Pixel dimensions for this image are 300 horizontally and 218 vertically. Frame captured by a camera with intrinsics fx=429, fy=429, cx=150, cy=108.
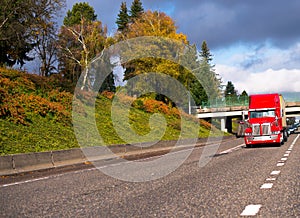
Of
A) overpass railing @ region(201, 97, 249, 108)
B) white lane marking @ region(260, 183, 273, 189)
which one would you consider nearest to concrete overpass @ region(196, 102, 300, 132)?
overpass railing @ region(201, 97, 249, 108)

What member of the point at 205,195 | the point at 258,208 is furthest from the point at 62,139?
the point at 258,208

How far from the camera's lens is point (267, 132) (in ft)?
87.9

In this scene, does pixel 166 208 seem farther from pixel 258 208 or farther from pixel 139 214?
pixel 258 208

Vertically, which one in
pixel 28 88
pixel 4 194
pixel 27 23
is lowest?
pixel 4 194

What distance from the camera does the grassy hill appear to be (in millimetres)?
19938

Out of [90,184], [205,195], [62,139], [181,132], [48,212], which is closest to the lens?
[48,212]

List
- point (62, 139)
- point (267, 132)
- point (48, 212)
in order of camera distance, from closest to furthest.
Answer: point (48, 212) → point (62, 139) → point (267, 132)

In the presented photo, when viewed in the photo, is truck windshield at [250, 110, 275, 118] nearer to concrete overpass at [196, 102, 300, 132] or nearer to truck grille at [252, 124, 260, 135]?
truck grille at [252, 124, 260, 135]

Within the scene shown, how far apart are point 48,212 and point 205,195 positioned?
2.97 meters

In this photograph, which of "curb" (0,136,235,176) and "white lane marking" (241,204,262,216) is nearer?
"white lane marking" (241,204,262,216)

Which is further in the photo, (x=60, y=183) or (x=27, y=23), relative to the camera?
(x=27, y=23)

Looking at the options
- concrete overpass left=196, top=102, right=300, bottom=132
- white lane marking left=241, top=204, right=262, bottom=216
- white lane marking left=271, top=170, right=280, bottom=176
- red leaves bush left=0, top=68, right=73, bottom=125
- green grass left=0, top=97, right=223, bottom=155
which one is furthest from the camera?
concrete overpass left=196, top=102, right=300, bottom=132

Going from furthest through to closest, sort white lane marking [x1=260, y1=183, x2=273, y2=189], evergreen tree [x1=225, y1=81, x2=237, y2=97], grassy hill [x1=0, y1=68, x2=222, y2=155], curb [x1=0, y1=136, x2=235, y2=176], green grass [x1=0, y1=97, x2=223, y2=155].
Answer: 1. evergreen tree [x1=225, y1=81, x2=237, y2=97]
2. grassy hill [x1=0, y1=68, x2=222, y2=155]
3. green grass [x1=0, y1=97, x2=223, y2=155]
4. curb [x1=0, y1=136, x2=235, y2=176]
5. white lane marking [x1=260, y1=183, x2=273, y2=189]

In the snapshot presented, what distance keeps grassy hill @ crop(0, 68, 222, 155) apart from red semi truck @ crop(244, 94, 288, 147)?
865 centimetres
